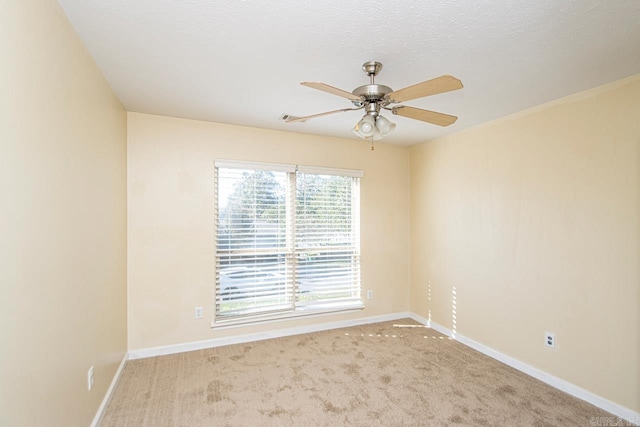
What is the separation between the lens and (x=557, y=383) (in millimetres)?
2723

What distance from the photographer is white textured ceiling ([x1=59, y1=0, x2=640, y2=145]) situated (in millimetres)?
1616

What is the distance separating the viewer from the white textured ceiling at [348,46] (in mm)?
1616

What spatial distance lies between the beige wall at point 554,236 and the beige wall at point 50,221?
11.5 ft

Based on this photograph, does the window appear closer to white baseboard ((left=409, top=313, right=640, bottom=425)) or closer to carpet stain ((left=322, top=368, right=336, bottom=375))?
carpet stain ((left=322, top=368, right=336, bottom=375))

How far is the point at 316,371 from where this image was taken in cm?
297

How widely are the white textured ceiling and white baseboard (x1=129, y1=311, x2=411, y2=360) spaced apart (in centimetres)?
245

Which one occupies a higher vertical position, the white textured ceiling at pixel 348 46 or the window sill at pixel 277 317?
the white textured ceiling at pixel 348 46

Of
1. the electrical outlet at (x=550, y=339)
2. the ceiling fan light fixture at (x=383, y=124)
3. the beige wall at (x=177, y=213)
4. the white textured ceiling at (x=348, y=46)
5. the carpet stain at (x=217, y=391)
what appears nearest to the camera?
the white textured ceiling at (x=348, y=46)

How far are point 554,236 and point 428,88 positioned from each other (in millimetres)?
1962

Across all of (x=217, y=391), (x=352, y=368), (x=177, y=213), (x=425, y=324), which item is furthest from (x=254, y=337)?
(x=425, y=324)

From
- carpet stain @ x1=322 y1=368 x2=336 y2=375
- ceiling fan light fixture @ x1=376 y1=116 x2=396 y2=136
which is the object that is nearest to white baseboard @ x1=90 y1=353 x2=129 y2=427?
carpet stain @ x1=322 y1=368 x2=336 y2=375

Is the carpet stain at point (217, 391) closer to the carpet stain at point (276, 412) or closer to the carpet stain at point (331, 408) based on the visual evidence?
the carpet stain at point (276, 412)

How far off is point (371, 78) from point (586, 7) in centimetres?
116

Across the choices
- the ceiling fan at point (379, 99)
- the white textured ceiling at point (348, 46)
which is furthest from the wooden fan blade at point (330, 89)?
the white textured ceiling at point (348, 46)
